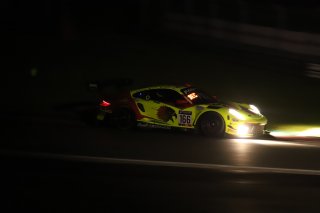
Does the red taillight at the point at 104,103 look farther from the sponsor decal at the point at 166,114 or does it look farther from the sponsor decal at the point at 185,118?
the sponsor decal at the point at 185,118

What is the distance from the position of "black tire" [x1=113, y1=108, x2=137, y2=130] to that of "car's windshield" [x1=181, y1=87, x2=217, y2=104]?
4.52 ft

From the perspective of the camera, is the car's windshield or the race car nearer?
the race car

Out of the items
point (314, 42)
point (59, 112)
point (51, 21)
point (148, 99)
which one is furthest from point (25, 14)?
point (148, 99)

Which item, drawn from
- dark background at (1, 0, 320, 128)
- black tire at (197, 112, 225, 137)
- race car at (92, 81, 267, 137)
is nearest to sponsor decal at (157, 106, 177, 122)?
race car at (92, 81, 267, 137)

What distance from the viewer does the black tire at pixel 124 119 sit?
15047mm

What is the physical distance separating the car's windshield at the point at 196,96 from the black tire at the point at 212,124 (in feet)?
1.55

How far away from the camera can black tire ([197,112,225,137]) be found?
14.3m

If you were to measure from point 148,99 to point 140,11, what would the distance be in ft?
98.5

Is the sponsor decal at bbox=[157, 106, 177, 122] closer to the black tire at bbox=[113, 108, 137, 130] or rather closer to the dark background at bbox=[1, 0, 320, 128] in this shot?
the black tire at bbox=[113, 108, 137, 130]

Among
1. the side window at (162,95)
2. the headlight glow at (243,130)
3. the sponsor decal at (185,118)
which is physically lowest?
the headlight glow at (243,130)

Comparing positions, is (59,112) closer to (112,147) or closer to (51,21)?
(112,147)

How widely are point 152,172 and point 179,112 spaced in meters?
4.70

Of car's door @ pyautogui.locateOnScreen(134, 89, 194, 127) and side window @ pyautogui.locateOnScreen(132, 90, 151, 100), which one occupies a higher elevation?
side window @ pyautogui.locateOnScreen(132, 90, 151, 100)

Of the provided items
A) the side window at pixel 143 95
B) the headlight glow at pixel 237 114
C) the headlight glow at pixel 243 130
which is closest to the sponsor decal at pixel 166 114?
the side window at pixel 143 95
